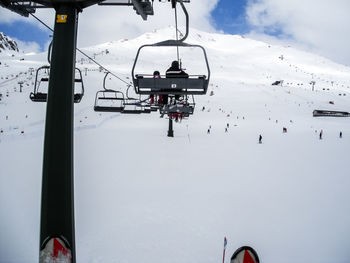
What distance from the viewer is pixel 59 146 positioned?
A: 2838 mm

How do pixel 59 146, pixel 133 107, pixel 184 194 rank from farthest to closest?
pixel 184 194, pixel 133 107, pixel 59 146

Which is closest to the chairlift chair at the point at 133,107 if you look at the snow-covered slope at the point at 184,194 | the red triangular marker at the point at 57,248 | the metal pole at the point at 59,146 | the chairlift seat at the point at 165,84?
the chairlift seat at the point at 165,84

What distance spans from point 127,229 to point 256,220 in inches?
148

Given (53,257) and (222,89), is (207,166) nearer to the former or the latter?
(53,257)

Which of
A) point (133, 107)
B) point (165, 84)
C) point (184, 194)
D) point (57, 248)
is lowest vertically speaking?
point (184, 194)

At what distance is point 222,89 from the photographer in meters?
44.8

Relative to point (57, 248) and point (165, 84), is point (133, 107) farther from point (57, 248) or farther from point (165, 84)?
point (57, 248)

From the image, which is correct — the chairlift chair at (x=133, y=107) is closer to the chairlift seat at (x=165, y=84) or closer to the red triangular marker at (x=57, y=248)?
the chairlift seat at (x=165, y=84)

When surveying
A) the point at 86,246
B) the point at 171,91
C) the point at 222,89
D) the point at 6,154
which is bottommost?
the point at 86,246

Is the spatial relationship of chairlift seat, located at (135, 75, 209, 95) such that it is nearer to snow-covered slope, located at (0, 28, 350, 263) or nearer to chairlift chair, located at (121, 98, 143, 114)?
chairlift chair, located at (121, 98, 143, 114)

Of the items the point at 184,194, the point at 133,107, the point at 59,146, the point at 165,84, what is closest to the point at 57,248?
the point at 59,146

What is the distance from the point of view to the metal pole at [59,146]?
2848mm

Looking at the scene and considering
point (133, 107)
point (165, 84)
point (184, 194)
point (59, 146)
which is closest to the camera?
point (59, 146)

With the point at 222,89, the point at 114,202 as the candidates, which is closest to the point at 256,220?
the point at 114,202
